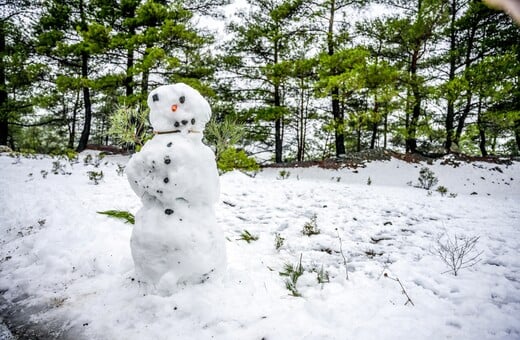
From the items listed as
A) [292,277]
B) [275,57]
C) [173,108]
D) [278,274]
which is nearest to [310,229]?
[278,274]

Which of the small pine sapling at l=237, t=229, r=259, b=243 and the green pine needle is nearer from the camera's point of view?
the small pine sapling at l=237, t=229, r=259, b=243

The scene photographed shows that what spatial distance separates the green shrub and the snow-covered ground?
3.07 meters

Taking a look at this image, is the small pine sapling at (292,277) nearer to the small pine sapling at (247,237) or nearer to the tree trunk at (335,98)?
the small pine sapling at (247,237)

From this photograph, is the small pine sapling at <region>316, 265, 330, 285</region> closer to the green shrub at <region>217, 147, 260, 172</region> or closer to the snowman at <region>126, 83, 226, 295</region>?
the snowman at <region>126, 83, 226, 295</region>

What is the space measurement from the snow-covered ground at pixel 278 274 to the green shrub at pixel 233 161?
10.1 feet

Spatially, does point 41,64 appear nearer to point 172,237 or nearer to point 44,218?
point 44,218

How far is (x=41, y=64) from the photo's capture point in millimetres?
11375

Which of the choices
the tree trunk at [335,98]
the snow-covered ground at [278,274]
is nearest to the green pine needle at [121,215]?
the snow-covered ground at [278,274]

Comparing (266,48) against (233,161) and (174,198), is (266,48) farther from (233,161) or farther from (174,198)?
(174,198)

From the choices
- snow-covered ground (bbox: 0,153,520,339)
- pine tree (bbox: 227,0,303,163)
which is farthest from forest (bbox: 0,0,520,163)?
snow-covered ground (bbox: 0,153,520,339)

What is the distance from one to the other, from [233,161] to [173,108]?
19.4ft

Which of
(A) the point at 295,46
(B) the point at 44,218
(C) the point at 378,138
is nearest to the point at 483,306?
(B) the point at 44,218

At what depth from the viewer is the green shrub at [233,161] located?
7.96m

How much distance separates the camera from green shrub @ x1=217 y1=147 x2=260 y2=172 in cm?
796
